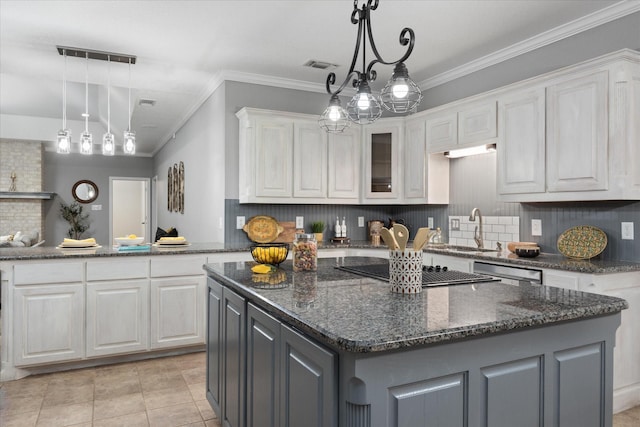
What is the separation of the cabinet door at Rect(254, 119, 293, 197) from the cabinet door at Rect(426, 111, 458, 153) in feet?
4.50

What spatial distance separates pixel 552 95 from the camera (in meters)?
3.08

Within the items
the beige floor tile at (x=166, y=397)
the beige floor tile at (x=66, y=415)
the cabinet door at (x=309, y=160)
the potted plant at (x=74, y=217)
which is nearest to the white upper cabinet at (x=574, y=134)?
the cabinet door at (x=309, y=160)

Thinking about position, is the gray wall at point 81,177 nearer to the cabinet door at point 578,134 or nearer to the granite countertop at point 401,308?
the granite countertop at point 401,308

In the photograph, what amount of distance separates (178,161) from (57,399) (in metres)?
4.58

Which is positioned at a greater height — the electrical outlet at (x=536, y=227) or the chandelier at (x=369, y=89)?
the chandelier at (x=369, y=89)

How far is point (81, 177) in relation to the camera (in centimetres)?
955

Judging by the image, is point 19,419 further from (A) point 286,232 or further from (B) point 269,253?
(A) point 286,232

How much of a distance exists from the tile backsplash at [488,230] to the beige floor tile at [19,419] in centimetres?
365

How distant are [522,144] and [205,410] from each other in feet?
9.58

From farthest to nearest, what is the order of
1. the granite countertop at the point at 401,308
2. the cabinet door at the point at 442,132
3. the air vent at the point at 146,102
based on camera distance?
the air vent at the point at 146,102 → the cabinet door at the point at 442,132 → the granite countertop at the point at 401,308

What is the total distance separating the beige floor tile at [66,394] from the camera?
2.92m

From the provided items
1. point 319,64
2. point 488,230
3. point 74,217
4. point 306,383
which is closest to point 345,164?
point 319,64

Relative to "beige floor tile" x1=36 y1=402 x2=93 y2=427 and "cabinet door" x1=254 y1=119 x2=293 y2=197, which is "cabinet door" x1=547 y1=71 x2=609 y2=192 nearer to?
"cabinet door" x1=254 y1=119 x2=293 y2=197

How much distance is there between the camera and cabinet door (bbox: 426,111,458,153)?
13.0 ft
